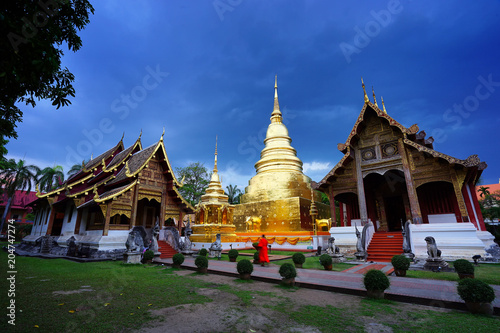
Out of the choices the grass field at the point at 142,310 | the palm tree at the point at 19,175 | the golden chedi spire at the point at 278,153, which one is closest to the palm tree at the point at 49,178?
the palm tree at the point at 19,175

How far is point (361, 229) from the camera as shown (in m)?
12.6

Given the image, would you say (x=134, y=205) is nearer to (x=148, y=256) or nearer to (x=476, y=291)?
(x=148, y=256)

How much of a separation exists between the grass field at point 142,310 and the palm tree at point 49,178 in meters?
30.4

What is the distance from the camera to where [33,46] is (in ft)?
10.7

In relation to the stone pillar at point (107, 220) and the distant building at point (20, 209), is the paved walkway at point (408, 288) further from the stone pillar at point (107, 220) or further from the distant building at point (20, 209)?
the distant building at point (20, 209)

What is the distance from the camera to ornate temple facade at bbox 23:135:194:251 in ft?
43.0

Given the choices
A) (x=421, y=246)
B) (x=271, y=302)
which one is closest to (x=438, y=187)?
(x=421, y=246)

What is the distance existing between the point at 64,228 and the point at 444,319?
2029 centimetres

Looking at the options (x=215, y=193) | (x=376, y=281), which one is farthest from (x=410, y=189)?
(x=215, y=193)

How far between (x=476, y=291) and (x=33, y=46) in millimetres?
7836

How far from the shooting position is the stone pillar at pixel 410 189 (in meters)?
12.0

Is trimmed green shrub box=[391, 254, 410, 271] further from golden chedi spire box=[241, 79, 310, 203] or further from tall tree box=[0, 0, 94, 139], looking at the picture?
golden chedi spire box=[241, 79, 310, 203]

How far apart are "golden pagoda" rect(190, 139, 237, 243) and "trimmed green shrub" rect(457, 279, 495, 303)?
16635 millimetres

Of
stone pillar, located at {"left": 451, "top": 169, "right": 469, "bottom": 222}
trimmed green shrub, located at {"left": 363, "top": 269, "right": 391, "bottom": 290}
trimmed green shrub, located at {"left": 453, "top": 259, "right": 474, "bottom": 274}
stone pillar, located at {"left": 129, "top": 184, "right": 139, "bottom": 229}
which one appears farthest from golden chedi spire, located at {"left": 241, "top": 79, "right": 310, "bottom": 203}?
trimmed green shrub, located at {"left": 363, "top": 269, "right": 391, "bottom": 290}
